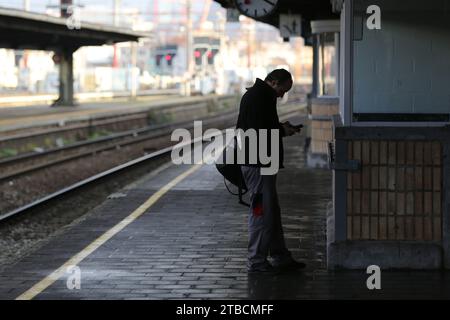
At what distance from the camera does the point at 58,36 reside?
1444 inches

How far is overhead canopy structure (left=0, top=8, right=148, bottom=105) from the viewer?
30656 mm

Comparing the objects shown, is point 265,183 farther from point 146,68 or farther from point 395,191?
point 146,68

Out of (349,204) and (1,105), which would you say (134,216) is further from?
(1,105)

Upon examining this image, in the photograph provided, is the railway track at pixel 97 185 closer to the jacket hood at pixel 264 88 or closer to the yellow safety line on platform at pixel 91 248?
the yellow safety line on platform at pixel 91 248

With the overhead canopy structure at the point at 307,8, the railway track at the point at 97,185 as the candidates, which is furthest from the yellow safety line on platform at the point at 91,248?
the overhead canopy structure at the point at 307,8

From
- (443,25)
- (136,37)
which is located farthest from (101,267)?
(136,37)

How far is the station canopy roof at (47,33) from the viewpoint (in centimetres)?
3038

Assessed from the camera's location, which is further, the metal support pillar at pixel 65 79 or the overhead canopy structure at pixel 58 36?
the metal support pillar at pixel 65 79

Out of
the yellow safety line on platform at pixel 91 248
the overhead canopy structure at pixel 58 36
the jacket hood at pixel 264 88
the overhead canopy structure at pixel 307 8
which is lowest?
the yellow safety line on platform at pixel 91 248

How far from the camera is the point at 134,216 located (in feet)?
33.7

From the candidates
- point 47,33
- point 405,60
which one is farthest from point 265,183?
point 47,33

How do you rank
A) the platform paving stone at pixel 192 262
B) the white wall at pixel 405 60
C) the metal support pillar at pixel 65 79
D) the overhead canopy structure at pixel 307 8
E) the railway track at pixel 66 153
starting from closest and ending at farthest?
the platform paving stone at pixel 192 262, the white wall at pixel 405 60, the overhead canopy structure at pixel 307 8, the railway track at pixel 66 153, the metal support pillar at pixel 65 79

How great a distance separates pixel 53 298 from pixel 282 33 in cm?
1276

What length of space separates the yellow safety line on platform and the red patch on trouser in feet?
5.38
